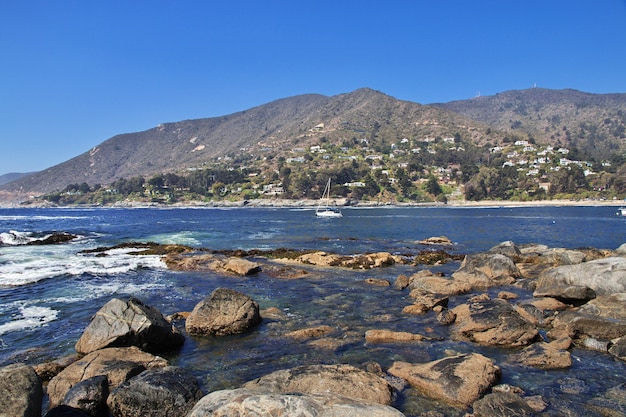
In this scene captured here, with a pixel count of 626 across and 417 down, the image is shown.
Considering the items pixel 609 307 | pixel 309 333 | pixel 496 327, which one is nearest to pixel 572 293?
pixel 609 307

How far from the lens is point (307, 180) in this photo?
7234 inches

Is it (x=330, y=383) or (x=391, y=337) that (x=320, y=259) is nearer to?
(x=391, y=337)

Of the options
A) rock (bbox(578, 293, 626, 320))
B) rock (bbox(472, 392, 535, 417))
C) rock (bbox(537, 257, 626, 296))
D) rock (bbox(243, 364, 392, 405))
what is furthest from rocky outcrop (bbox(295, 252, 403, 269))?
rock (bbox(472, 392, 535, 417))

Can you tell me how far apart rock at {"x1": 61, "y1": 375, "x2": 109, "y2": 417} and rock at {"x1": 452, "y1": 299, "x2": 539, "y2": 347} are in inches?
408

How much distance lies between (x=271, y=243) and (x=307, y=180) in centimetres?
14098

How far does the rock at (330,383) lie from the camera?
8.57m

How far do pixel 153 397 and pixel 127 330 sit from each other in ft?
13.2

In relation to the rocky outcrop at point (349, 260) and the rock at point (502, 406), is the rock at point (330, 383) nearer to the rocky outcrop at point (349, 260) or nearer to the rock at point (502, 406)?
the rock at point (502, 406)

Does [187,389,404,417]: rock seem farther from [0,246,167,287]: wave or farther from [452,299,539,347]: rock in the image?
[0,246,167,287]: wave

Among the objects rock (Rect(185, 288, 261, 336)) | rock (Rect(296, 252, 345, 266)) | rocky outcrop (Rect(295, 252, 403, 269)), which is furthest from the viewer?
rock (Rect(296, 252, 345, 266))

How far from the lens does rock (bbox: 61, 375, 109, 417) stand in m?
8.14

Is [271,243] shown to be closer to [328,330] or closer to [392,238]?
[392,238]

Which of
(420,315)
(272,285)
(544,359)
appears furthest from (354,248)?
(544,359)

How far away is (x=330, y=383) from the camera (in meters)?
8.72
